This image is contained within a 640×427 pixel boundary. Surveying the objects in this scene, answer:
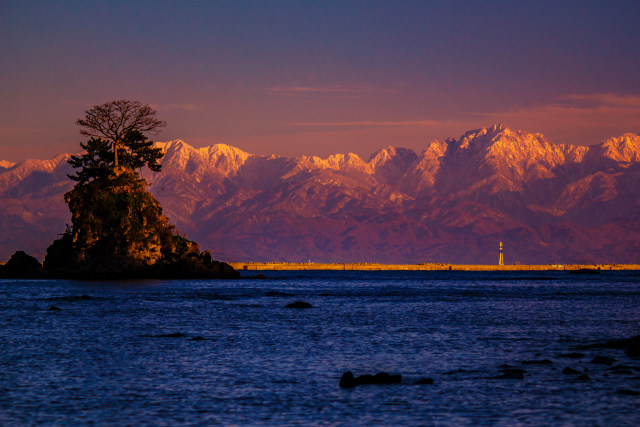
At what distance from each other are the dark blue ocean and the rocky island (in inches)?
2884

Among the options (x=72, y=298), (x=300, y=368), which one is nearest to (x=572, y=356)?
(x=300, y=368)

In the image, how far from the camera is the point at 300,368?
146 ft

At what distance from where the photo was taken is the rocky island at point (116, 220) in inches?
6304

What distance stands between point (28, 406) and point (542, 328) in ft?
160

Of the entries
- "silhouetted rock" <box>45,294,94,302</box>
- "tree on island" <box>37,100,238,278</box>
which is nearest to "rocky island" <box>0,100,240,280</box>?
"tree on island" <box>37,100,238,278</box>

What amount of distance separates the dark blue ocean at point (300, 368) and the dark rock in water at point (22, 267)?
101714 mm

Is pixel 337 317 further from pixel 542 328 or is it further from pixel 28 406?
pixel 28 406

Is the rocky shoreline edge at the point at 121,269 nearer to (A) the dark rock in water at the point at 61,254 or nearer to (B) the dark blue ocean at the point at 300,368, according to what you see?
(A) the dark rock in water at the point at 61,254

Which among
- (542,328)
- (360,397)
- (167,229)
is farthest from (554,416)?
(167,229)

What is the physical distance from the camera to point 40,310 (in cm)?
8825

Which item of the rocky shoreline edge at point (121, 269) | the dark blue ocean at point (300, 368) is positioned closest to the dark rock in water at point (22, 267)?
the rocky shoreline edge at point (121, 269)

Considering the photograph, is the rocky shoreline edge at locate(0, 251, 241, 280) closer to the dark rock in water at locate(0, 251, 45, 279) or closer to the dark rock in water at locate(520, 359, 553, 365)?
the dark rock in water at locate(0, 251, 45, 279)

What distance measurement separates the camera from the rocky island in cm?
16012

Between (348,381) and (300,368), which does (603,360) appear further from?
(300,368)
